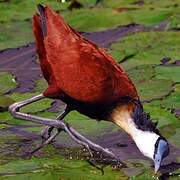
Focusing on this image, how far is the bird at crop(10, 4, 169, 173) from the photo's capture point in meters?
5.20

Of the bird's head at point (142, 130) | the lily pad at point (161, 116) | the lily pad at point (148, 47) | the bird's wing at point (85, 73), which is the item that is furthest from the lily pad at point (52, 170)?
the lily pad at point (148, 47)

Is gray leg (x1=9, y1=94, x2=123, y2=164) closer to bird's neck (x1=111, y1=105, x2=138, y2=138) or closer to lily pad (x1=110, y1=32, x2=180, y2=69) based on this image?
bird's neck (x1=111, y1=105, x2=138, y2=138)

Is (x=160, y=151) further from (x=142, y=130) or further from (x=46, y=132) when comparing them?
(x=46, y=132)

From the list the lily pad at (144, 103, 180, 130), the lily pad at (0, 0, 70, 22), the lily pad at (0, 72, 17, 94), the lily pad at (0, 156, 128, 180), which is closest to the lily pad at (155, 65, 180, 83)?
the lily pad at (144, 103, 180, 130)

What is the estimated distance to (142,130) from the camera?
5.14m

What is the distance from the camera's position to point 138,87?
20.8 ft

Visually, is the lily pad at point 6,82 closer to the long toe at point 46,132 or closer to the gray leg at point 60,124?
the gray leg at point 60,124

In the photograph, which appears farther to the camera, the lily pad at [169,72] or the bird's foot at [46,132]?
the lily pad at [169,72]

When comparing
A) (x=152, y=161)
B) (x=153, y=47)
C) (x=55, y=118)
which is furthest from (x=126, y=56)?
(x=152, y=161)

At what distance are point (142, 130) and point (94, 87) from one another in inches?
16.7

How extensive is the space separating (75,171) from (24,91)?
5.96 feet

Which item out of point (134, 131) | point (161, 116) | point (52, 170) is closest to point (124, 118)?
point (134, 131)

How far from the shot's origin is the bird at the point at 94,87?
5195 mm

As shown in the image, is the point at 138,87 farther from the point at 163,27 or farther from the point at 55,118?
the point at 163,27
